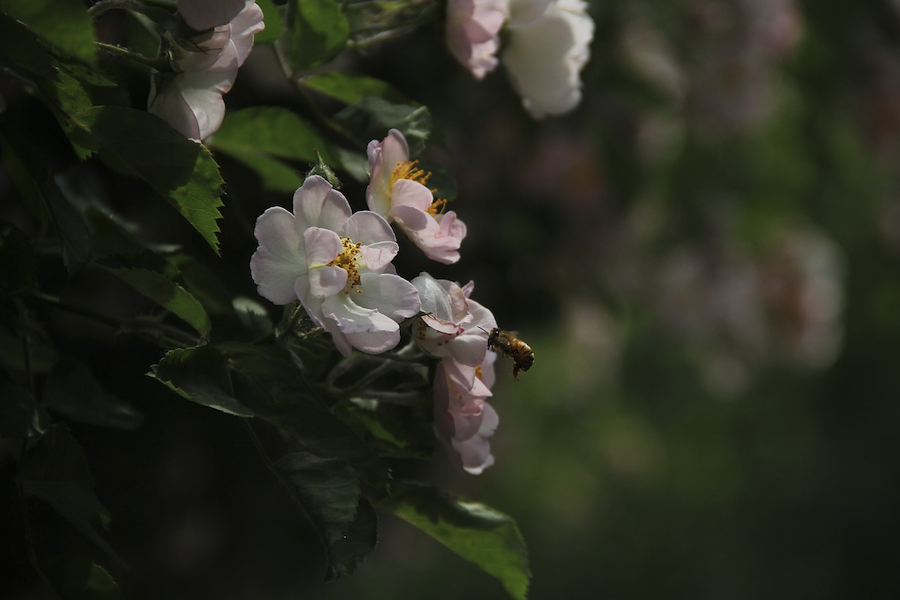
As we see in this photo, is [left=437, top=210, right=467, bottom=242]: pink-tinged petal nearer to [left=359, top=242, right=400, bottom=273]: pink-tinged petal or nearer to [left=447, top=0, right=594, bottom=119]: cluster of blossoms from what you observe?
[left=359, top=242, right=400, bottom=273]: pink-tinged petal

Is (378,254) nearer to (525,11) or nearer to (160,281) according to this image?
(160,281)

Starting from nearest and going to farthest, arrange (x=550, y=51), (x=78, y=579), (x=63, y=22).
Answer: (x=63, y=22), (x=78, y=579), (x=550, y=51)

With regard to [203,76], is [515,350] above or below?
below

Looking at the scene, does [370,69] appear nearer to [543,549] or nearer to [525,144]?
[525,144]

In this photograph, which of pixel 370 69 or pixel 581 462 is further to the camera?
pixel 581 462

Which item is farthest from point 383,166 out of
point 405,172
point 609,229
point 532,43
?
point 609,229

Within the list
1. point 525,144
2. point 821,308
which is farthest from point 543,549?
point 525,144
